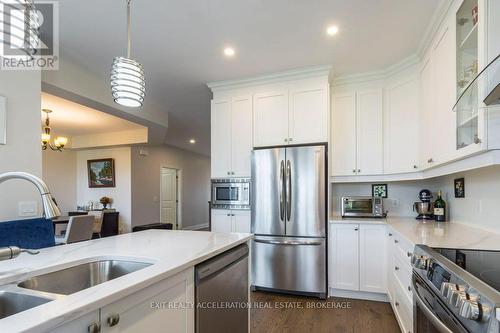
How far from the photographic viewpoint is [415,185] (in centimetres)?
349

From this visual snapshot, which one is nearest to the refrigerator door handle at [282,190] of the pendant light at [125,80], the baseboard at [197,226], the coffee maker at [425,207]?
the coffee maker at [425,207]

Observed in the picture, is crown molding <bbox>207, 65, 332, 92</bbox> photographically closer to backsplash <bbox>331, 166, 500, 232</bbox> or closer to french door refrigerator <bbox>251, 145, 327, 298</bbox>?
french door refrigerator <bbox>251, 145, 327, 298</bbox>

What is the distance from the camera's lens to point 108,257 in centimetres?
150

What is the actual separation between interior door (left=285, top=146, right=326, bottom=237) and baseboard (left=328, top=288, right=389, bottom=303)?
717mm

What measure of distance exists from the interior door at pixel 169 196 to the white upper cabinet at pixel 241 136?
5058mm

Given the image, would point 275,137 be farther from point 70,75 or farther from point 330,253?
point 70,75

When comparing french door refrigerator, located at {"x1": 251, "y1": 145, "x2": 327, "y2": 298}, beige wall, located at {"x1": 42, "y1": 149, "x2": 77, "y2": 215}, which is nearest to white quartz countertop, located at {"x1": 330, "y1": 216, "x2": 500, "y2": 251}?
french door refrigerator, located at {"x1": 251, "y1": 145, "x2": 327, "y2": 298}

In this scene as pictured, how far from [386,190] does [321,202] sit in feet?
3.56

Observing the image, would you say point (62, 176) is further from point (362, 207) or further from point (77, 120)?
point (362, 207)

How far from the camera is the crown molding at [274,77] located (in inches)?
129

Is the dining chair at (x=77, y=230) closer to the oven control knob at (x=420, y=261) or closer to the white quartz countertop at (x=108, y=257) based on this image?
the white quartz countertop at (x=108, y=257)

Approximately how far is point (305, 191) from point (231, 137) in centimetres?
120

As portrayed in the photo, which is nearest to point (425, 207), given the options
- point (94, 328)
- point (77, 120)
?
point (94, 328)

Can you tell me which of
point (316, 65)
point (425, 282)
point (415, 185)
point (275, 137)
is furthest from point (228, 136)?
point (425, 282)
